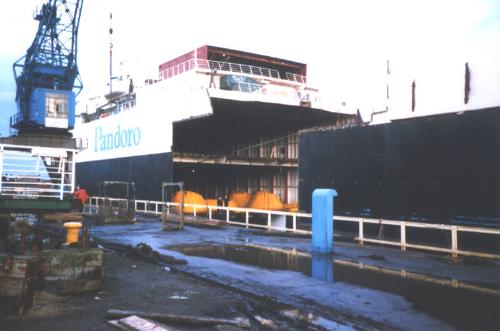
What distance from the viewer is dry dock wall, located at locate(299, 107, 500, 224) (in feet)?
43.8

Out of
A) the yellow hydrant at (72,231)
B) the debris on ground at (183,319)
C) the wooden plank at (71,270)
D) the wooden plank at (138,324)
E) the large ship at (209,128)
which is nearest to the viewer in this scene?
the wooden plank at (138,324)

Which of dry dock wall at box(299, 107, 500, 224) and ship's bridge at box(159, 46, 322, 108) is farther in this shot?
A: ship's bridge at box(159, 46, 322, 108)

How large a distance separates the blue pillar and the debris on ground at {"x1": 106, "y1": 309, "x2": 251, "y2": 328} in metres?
6.46

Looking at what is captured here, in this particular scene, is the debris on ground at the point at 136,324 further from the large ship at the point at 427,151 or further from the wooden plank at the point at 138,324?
the large ship at the point at 427,151

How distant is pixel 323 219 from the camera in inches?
470

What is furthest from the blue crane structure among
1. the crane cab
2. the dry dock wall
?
the dry dock wall

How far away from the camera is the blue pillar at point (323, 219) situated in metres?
11.8

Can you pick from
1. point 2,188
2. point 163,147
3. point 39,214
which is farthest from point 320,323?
point 163,147

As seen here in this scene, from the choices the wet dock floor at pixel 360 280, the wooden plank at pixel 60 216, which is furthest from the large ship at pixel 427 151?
the wooden plank at pixel 60 216

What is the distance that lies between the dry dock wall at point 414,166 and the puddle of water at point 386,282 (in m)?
5.11

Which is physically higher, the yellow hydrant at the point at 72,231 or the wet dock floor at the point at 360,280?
the yellow hydrant at the point at 72,231

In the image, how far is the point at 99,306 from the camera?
621cm

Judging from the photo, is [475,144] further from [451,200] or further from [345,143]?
[345,143]

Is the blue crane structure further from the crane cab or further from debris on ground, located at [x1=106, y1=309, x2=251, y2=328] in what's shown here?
debris on ground, located at [x1=106, y1=309, x2=251, y2=328]
